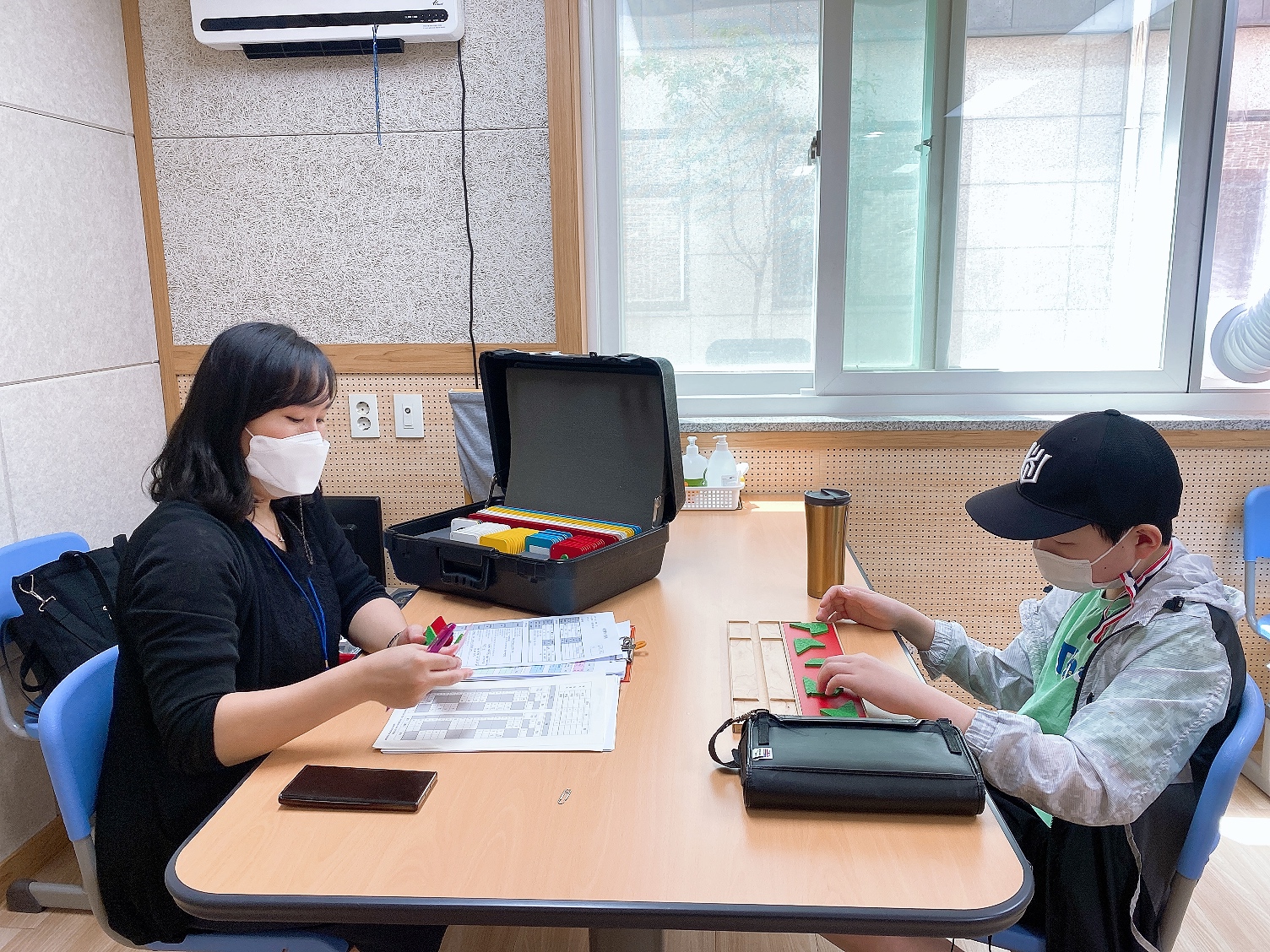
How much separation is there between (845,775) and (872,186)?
5.86ft

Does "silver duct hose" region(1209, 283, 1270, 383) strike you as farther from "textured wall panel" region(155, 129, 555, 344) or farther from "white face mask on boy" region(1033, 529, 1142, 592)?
"textured wall panel" region(155, 129, 555, 344)

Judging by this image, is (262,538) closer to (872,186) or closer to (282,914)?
(282,914)

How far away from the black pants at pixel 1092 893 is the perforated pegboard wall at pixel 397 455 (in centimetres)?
165

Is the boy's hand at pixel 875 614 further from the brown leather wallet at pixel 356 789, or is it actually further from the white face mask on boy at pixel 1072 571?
the brown leather wallet at pixel 356 789

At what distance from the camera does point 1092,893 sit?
3.58ft

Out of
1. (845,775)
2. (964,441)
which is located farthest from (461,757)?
(964,441)

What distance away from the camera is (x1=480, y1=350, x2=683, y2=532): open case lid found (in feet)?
5.40

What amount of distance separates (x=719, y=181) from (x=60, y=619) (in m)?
1.78

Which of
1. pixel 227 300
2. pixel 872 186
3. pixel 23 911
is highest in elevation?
pixel 872 186

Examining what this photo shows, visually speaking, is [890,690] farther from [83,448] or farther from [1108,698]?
[83,448]

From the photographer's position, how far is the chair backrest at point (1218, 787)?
1021 millimetres

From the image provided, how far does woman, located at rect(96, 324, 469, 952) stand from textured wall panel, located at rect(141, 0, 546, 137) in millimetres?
1181

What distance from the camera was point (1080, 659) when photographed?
4.05 feet

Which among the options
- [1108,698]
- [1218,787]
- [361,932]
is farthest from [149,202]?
[1218,787]
